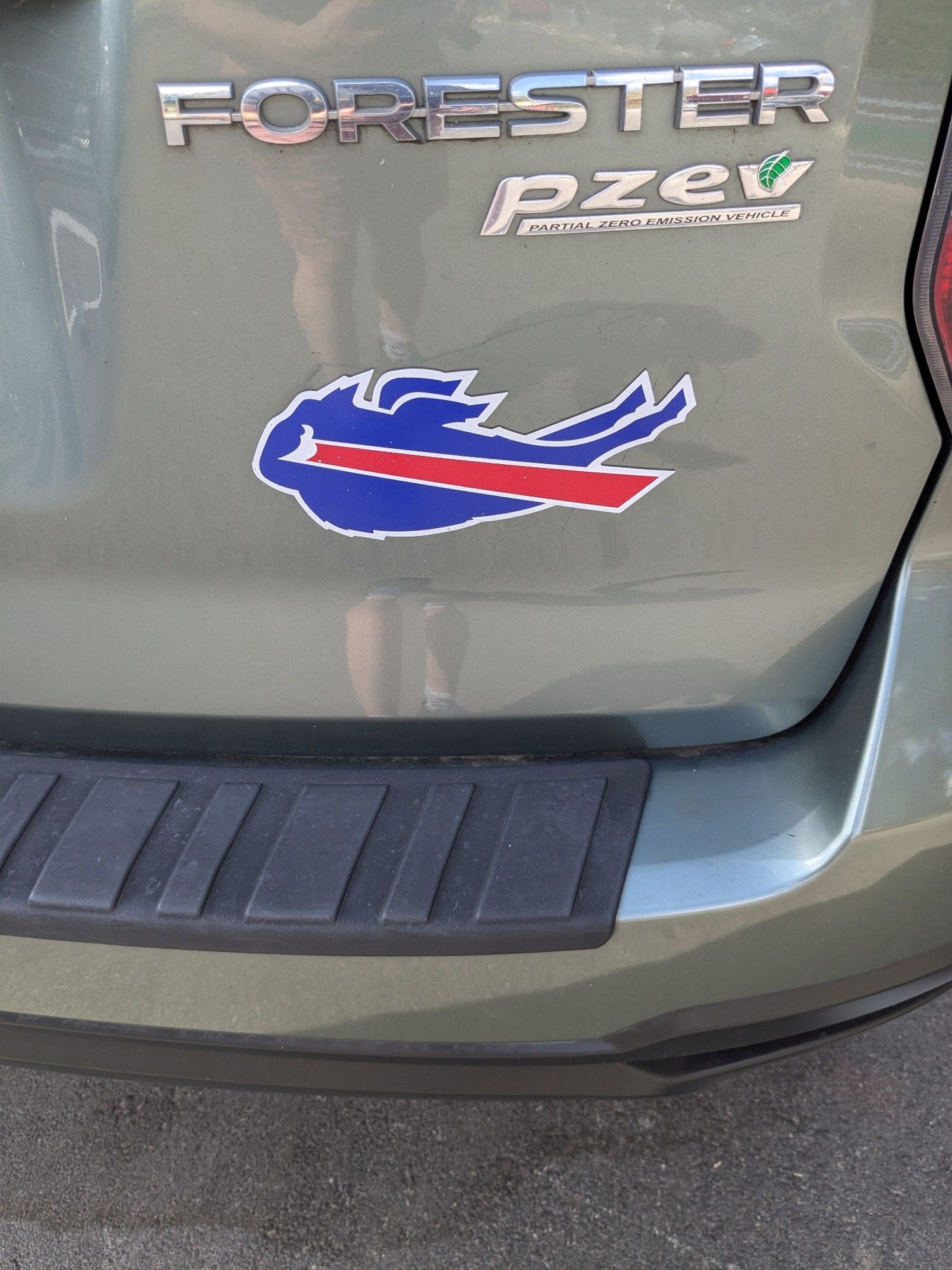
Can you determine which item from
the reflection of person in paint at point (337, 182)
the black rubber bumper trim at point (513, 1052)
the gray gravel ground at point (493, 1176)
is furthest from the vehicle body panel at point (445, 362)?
the gray gravel ground at point (493, 1176)

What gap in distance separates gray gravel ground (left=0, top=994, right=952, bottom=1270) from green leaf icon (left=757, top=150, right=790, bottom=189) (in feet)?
4.56

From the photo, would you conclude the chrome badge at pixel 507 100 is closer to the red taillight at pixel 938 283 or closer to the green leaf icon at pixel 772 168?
the green leaf icon at pixel 772 168

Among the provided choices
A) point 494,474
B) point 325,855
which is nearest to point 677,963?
point 325,855

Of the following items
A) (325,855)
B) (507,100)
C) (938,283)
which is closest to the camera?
(507,100)

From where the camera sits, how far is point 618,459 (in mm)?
1181

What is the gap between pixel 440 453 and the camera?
3.83 ft

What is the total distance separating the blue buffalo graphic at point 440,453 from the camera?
1.15 metres

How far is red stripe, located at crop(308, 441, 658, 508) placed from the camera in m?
1.17

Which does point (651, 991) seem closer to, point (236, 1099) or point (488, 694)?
point (488, 694)

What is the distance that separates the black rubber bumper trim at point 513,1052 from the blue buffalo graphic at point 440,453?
1.91 ft

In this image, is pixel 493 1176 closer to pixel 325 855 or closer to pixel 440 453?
pixel 325 855

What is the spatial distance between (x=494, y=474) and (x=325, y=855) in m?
0.45

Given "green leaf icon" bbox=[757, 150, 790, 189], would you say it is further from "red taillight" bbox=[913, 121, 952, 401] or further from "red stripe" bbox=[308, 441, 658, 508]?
"red stripe" bbox=[308, 441, 658, 508]

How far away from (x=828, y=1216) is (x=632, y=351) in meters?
1.44
